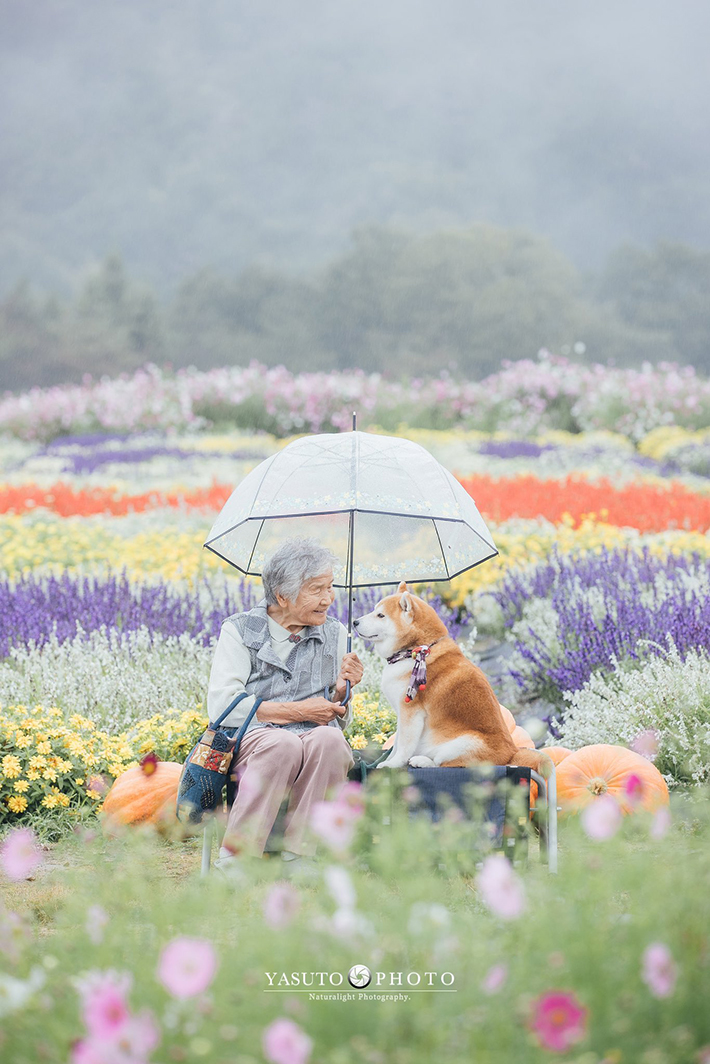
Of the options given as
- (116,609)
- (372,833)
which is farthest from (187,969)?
(116,609)

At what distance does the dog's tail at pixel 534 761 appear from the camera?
2.92m

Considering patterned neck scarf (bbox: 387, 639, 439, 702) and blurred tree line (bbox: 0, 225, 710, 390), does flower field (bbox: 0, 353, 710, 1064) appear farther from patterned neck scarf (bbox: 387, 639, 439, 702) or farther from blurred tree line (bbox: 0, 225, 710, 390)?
blurred tree line (bbox: 0, 225, 710, 390)

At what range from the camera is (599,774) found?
344 centimetres

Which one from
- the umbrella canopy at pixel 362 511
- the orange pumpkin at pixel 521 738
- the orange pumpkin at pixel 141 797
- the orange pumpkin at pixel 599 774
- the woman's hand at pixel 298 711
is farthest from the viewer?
the orange pumpkin at pixel 521 738

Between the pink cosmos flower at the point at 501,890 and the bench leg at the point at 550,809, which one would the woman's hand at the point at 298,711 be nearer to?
the bench leg at the point at 550,809

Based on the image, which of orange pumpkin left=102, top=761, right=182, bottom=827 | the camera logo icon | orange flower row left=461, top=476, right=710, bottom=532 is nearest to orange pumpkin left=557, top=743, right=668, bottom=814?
orange pumpkin left=102, top=761, right=182, bottom=827

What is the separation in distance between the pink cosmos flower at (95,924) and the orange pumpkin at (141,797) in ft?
6.34

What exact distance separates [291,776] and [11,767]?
1229 millimetres

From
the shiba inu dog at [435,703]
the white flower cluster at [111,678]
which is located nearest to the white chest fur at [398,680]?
the shiba inu dog at [435,703]

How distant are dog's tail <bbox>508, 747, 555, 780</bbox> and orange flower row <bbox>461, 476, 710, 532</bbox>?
4.81m

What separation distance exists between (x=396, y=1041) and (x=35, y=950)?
0.77 meters

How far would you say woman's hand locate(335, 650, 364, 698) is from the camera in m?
3.16

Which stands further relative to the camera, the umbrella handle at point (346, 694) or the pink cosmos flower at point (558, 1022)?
the umbrella handle at point (346, 694)

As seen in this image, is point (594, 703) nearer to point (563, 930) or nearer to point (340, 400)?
point (563, 930)
